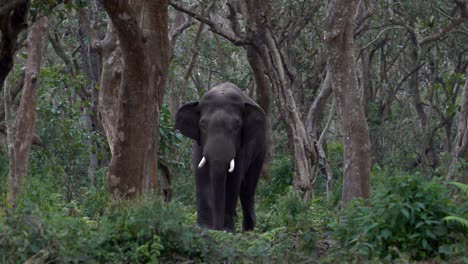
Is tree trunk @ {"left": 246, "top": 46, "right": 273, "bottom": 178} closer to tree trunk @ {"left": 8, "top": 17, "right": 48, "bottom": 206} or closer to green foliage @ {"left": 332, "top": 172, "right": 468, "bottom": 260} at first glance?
tree trunk @ {"left": 8, "top": 17, "right": 48, "bottom": 206}

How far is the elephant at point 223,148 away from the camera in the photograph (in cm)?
1193

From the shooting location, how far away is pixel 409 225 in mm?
7566

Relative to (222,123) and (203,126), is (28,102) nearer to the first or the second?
(203,126)

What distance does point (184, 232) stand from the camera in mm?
7410

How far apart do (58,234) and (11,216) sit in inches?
14.3

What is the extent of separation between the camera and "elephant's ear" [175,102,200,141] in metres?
12.9

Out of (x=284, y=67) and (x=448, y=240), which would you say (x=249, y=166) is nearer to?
(x=284, y=67)

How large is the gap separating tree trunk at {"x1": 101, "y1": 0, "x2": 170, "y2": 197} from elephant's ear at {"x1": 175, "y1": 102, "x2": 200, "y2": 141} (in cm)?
246

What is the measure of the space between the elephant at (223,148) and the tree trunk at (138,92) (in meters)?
1.62

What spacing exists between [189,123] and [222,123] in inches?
27.6

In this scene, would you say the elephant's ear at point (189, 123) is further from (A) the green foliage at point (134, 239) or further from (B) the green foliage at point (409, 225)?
(B) the green foliage at point (409, 225)

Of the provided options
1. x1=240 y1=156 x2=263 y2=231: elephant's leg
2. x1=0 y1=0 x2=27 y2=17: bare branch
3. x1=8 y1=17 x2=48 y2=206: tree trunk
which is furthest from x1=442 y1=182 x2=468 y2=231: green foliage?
x1=8 y1=17 x2=48 y2=206: tree trunk

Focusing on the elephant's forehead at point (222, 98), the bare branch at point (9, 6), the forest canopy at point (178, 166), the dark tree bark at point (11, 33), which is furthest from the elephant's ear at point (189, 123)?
the bare branch at point (9, 6)

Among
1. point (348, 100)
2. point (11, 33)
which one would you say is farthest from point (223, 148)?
point (11, 33)
